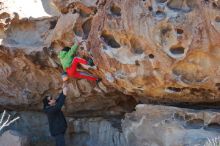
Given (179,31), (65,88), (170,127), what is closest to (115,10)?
(179,31)

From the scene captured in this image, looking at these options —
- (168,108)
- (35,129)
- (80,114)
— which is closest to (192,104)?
(168,108)

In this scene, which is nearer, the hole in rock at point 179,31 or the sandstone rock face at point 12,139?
the hole in rock at point 179,31

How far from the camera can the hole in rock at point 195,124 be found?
14.9ft

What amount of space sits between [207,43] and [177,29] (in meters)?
0.26

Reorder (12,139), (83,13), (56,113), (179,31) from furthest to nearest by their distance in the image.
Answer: (12,139)
(56,113)
(83,13)
(179,31)

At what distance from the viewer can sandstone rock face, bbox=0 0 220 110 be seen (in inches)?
166

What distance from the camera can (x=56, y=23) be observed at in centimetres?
Answer: 539

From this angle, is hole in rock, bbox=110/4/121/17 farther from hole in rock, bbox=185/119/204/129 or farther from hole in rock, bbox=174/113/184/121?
hole in rock, bbox=185/119/204/129

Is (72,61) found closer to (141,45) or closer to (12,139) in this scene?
(141,45)

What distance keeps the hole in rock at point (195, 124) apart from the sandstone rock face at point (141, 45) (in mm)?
205

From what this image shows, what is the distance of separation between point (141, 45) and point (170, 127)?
2.46 ft

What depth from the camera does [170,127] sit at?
4598mm

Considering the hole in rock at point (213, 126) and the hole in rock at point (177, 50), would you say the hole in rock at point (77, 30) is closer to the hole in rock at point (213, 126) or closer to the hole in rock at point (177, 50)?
the hole in rock at point (177, 50)

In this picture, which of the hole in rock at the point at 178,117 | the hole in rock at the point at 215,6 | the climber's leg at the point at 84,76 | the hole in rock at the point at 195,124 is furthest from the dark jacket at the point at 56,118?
the hole in rock at the point at 215,6
